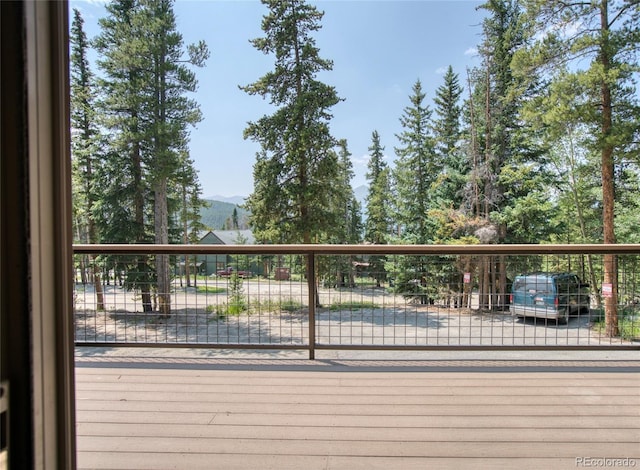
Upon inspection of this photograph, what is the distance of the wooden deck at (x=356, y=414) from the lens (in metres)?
1.54

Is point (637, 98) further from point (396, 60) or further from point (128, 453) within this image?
point (128, 453)

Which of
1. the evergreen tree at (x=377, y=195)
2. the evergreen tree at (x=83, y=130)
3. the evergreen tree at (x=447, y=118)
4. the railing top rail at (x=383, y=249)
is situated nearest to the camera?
the railing top rail at (x=383, y=249)

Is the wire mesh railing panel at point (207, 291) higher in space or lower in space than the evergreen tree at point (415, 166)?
lower

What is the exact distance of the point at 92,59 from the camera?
36.2 feet

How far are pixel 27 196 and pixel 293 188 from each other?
433 inches

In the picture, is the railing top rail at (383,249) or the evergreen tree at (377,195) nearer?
the railing top rail at (383,249)

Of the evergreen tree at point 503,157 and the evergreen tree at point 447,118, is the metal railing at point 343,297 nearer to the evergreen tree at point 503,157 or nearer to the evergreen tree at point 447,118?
the evergreen tree at point 503,157

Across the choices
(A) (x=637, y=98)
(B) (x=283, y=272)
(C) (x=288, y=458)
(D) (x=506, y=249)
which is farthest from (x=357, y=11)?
(A) (x=637, y=98)

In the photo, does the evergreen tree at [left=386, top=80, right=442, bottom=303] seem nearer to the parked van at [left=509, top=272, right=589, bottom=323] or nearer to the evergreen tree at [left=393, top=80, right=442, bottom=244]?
the evergreen tree at [left=393, top=80, right=442, bottom=244]

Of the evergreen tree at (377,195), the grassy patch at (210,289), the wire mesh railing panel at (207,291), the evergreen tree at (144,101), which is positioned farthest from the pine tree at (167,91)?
the evergreen tree at (377,195)

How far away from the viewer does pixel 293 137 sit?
11359 mm

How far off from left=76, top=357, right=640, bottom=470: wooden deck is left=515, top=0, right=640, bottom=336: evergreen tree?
730cm

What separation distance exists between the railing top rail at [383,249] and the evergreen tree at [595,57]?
679 centimetres

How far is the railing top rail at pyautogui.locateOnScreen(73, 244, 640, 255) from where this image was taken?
254 centimetres
